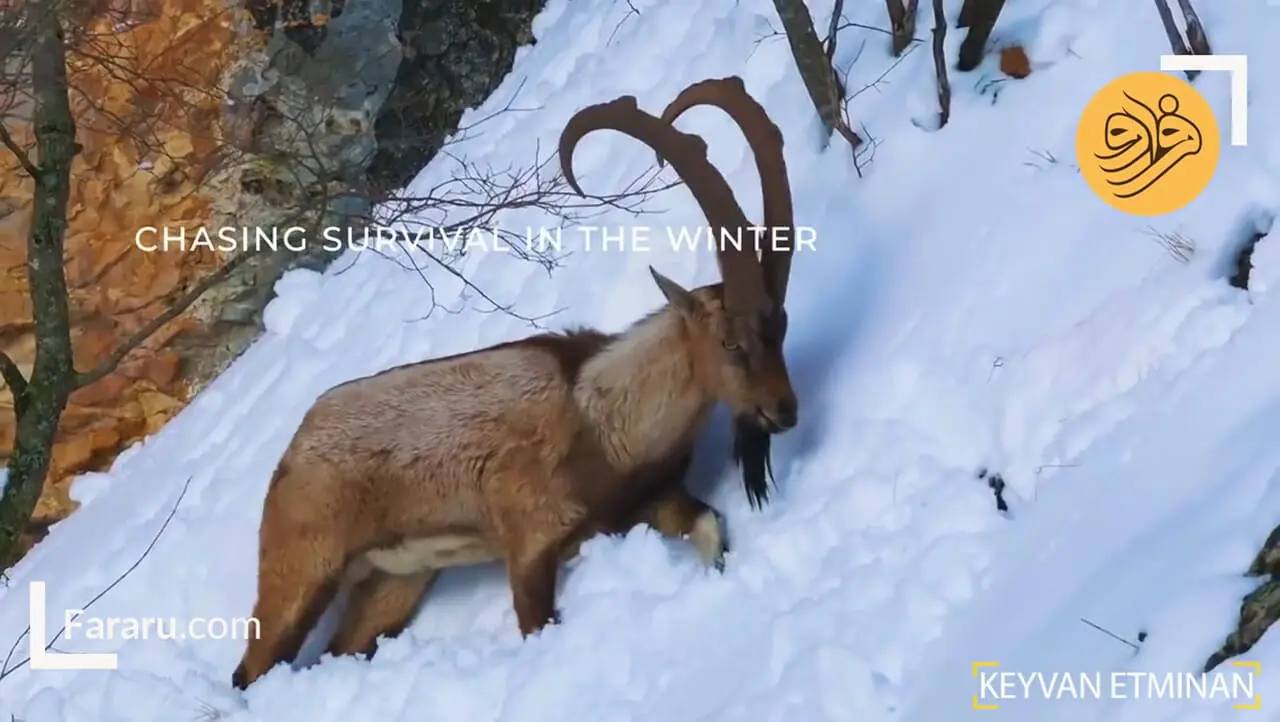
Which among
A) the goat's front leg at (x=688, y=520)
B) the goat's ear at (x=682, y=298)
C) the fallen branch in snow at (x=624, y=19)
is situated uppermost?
the fallen branch in snow at (x=624, y=19)

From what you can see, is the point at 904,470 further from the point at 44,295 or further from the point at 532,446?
the point at 44,295

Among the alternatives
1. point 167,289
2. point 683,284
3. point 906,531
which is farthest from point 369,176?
point 906,531

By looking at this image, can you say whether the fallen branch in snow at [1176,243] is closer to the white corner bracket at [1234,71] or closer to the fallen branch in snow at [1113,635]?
the white corner bracket at [1234,71]

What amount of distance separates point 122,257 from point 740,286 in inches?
213

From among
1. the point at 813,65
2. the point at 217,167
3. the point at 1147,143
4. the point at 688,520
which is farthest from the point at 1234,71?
the point at 217,167

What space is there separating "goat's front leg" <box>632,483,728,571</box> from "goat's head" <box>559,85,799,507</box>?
164mm

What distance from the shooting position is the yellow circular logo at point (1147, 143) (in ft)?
14.3

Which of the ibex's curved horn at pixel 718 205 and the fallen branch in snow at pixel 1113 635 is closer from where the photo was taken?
the fallen branch in snow at pixel 1113 635

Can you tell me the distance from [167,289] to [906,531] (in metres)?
6.01

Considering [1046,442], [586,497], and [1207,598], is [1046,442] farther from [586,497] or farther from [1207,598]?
[586,497]

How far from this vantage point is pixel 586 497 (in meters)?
4.55

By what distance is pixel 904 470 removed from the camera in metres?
4.08

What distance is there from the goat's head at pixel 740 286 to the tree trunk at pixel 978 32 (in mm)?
1263

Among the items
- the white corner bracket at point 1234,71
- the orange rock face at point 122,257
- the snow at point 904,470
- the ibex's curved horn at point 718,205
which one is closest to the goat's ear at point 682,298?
the ibex's curved horn at point 718,205
